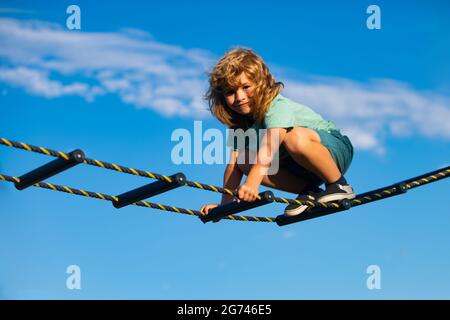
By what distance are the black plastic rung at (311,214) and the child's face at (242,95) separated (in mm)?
863

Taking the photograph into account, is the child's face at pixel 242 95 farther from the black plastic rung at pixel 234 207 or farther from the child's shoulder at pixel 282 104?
the black plastic rung at pixel 234 207

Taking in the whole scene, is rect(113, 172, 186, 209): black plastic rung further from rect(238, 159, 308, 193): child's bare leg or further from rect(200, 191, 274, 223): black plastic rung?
rect(238, 159, 308, 193): child's bare leg

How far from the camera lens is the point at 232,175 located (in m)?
6.80

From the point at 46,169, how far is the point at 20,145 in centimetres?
39

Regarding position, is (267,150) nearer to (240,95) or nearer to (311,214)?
(240,95)

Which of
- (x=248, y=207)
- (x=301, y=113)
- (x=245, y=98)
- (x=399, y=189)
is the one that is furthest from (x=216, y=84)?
(x=399, y=189)

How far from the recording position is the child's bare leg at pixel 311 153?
20.5 ft

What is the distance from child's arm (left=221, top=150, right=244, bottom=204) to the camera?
22.2 feet

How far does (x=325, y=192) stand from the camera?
648cm

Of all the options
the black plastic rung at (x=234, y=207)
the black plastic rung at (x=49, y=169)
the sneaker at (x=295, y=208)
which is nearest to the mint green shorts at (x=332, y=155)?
the sneaker at (x=295, y=208)

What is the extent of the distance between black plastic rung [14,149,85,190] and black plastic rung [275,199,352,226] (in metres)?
1.92

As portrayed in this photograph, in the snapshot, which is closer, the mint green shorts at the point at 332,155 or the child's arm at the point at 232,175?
the mint green shorts at the point at 332,155

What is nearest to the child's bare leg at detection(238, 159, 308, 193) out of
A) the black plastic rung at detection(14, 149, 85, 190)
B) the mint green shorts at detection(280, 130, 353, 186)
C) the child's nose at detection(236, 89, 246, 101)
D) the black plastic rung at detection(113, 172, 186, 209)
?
the mint green shorts at detection(280, 130, 353, 186)

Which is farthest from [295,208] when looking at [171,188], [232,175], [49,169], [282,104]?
[49,169]
